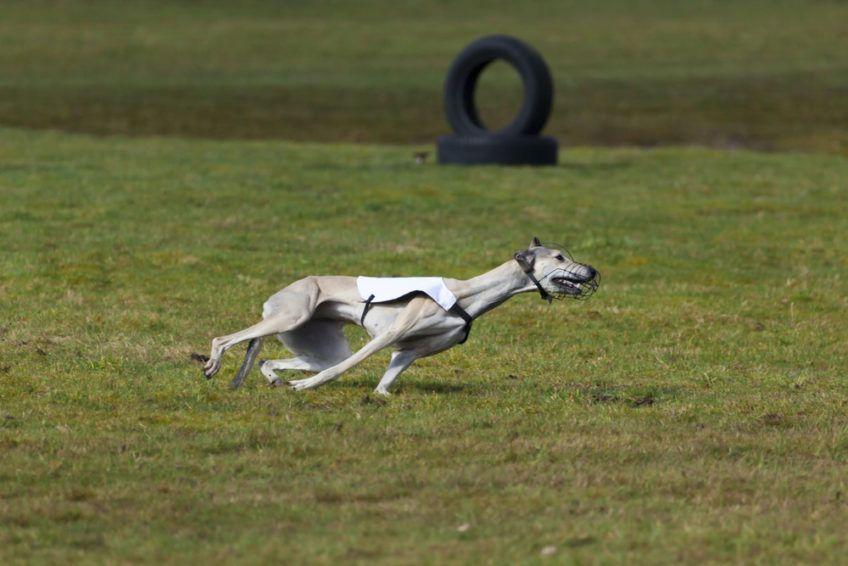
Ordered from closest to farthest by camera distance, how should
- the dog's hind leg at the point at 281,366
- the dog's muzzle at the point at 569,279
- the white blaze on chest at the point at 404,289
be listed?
the dog's muzzle at the point at 569,279, the white blaze on chest at the point at 404,289, the dog's hind leg at the point at 281,366

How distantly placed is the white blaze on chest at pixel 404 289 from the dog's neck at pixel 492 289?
6.3 inches

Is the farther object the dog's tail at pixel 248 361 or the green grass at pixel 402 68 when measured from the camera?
the green grass at pixel 402 68

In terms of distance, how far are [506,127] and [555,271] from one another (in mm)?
20674

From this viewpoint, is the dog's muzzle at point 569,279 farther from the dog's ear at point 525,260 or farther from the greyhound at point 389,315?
the dog's ear at point 525,260

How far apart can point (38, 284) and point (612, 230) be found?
9.94 metres

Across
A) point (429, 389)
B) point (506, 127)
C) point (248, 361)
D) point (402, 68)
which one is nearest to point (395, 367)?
point (429, 389)

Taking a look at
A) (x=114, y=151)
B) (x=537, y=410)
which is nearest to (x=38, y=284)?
(x=537, y=410)

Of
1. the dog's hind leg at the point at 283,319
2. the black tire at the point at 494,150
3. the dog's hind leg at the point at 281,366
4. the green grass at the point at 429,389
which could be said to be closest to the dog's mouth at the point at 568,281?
the green grass at the point at 429,389

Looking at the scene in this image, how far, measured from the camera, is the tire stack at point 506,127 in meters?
31.3

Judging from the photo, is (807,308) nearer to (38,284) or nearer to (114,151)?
(38,284)

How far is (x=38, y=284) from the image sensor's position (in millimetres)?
18062

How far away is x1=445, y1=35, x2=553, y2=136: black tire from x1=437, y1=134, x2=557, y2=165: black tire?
42 centimetres

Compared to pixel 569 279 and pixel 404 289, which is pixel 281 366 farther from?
pixel 569 279

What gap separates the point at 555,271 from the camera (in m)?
11.6
